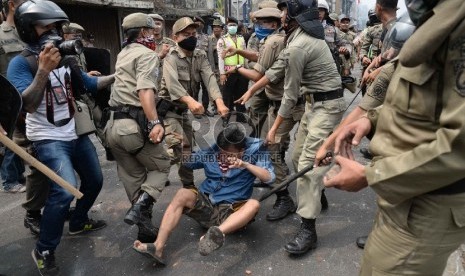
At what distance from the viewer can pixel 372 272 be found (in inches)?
55.2

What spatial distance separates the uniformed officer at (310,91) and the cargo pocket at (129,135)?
1189 mm

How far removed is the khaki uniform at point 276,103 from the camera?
11.6 ft

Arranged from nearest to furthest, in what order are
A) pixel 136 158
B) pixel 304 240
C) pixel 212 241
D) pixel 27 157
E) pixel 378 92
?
pixel 27 157, pixel 378 92, pixel 212 241, pixel 304 240, pixel 136 158

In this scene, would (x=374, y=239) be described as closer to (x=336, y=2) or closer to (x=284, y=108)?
(x=284, y=108)

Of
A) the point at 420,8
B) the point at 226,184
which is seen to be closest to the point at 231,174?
the point at 226,184

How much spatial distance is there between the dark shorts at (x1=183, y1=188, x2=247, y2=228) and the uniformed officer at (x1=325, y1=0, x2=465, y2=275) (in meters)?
1.59

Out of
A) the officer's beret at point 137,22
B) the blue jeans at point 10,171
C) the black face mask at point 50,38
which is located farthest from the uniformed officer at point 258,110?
the blue jeans at point 10,171

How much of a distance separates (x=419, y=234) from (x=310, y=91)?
6.30 ft

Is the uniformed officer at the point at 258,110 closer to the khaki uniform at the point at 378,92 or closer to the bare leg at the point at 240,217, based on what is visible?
the bare leg at the point at 240,217

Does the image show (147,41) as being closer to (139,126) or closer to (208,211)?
(139,126)

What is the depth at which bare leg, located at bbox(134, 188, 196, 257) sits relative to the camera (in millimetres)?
2686

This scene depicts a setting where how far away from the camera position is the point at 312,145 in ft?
9.45

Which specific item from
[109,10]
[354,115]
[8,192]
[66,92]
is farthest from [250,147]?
[109,10]

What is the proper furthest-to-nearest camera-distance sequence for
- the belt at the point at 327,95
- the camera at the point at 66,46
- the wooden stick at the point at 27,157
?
the belt at the point at 327,95
the camera at the point at 66,46
the wooden stick at the point at 27,157
